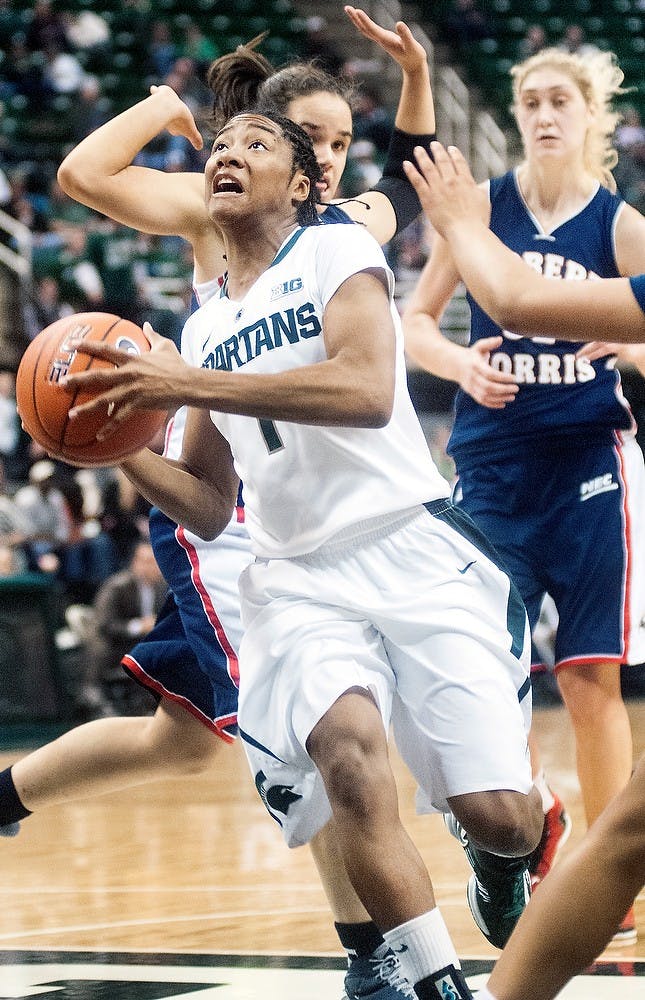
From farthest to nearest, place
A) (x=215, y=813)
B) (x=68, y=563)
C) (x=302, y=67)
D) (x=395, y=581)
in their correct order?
(x=68, y=563), (x=215, y=813), (x=302, y=67), (x=395, y=581)

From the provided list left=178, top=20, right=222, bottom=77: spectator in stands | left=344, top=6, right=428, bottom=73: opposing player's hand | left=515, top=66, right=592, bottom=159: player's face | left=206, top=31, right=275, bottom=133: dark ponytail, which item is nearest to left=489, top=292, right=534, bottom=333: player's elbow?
left=344, top=6, right=428, bottom=73: opposing player's hand

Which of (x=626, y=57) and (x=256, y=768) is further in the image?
(x=626, y=57)

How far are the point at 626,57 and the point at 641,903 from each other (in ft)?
51.4

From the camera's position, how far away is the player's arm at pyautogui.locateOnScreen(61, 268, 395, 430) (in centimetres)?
266

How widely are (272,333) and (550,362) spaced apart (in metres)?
1.32

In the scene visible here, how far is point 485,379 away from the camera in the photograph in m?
3.96

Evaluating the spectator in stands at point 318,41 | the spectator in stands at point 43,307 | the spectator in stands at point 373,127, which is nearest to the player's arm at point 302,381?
the spectator in stands at point 43,307

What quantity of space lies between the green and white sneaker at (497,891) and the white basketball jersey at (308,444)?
2.35 ft

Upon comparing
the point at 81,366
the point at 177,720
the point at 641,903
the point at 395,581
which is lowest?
the point at 641,903

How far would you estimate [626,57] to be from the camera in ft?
60.2

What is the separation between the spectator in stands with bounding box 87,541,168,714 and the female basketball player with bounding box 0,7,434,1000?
218 inches

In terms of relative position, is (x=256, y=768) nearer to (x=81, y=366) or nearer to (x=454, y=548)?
(x=454, y=548)

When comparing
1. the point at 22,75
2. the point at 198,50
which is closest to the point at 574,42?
the point at 198,50

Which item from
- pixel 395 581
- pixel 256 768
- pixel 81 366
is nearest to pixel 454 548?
pixel 395 581
